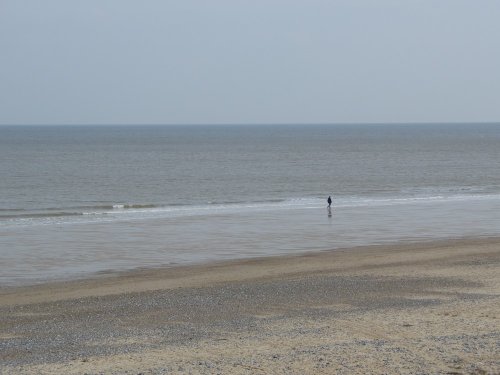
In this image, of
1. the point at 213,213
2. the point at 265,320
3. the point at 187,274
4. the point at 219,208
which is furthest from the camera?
the point at 219,208

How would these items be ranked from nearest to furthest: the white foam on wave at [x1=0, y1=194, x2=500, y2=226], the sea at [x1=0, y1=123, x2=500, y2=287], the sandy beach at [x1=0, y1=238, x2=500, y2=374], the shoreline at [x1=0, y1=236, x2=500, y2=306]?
the sandy beach at [x1=0, y1=238, x2=500, y2=374] → the shoreline at [x1=0, y1=236, x2=500, y2=306] → the sea at [x1=0, y1=123, x2=500, y2=287] → the white foam on wave at [x1=0, y1=194, x2=500, y2=226]

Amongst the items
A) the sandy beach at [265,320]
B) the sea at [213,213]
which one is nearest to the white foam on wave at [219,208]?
the sea at [213,213]

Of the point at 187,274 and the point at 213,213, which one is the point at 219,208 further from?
the point at 187,274

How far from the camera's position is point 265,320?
17.5 meters

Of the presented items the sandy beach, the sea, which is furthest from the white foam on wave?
the sandy beach

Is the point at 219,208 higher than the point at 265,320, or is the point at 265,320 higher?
the point at 265,320

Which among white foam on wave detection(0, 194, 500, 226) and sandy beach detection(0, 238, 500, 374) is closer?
sandy beach detection(0, 238, 500, 374)

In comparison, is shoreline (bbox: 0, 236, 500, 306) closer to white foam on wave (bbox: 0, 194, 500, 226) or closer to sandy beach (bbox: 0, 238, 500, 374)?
sandy beach (bbox: 0, 238, 500, 374)

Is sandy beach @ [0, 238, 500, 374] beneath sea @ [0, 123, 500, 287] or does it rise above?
above

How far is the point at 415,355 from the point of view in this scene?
45.4 feet

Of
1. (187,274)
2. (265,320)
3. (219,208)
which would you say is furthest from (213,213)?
(265,320)

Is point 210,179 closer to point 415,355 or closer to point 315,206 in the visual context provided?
point 315,206

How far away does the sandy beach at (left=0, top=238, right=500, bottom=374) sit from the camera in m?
13.7

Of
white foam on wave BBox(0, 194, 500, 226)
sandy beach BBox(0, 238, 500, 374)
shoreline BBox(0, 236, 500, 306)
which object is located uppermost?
sandy beach BBox(0, 238, 500, 374)
